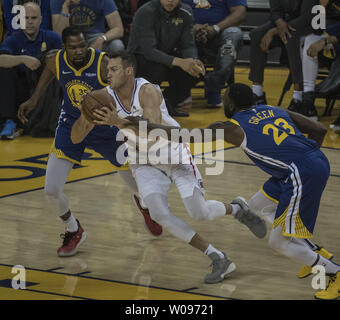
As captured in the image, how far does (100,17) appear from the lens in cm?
1049

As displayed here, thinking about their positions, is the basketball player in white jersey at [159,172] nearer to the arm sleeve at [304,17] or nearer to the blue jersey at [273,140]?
the blue jersey at [273,140]

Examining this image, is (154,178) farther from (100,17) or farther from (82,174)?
(100,17)

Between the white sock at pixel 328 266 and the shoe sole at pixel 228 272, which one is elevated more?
the white sock at pixel 328 266

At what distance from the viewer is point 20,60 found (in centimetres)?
946

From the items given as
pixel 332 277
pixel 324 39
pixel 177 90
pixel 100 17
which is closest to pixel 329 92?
pixel 324 39

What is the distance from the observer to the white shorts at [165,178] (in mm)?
5383

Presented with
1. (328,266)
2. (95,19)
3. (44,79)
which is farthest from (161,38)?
(328,266)

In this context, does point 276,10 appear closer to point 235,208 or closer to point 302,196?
point 235,208

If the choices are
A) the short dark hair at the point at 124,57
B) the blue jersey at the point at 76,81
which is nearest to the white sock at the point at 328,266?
the short dark hair at the point at 124,57

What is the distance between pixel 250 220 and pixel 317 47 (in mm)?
4790

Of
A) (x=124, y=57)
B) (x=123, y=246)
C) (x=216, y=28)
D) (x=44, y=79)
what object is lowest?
(x=123, y=246)

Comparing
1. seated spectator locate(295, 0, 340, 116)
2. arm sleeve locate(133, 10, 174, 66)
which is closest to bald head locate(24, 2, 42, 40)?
arm sleeve locate(133, 10, 174, 66)

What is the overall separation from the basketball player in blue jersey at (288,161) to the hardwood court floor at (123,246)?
0.87 ft

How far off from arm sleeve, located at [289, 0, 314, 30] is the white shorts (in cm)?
530
